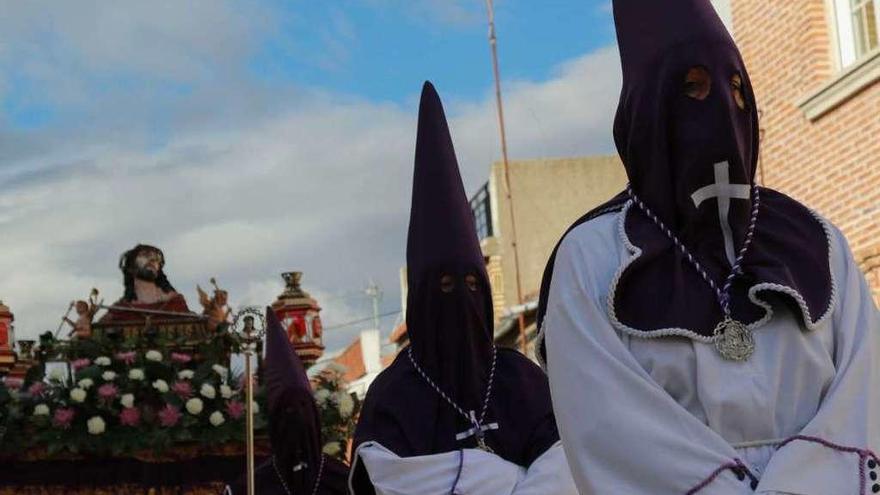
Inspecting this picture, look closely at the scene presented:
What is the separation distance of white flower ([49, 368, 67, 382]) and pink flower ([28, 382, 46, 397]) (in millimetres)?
101

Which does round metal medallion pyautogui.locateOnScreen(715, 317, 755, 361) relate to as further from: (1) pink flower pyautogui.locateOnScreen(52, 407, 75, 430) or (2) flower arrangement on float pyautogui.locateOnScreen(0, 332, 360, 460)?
(1) pink flower pyautogui.locateOnScreen(52, 407, 75, 430)

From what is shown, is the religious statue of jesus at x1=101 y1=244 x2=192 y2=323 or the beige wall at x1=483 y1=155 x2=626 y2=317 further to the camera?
the beige wall at x1=483 y1=155 x2=626 y2=317

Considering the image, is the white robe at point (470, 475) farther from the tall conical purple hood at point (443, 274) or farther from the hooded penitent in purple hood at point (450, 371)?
the tall conical purple hood at point (443, 274)

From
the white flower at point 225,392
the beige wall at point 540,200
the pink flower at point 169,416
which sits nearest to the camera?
the pink flower at point 169,416

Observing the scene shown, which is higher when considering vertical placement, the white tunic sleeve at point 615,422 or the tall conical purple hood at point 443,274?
the tall conical purple hood at point 443,274

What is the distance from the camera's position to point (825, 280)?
3.99 meters

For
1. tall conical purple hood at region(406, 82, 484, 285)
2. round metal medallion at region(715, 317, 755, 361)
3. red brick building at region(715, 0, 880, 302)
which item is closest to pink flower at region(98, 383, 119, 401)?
tall conical purple hood at region(406, 82, 484, 285)

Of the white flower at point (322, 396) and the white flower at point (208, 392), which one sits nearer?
the white flower at point (208, 392)

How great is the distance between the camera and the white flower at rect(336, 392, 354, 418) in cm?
1018

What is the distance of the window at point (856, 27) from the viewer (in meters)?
12.5

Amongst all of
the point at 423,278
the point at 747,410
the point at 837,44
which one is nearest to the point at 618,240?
the point at 747,410

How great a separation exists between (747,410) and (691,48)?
0.85 m

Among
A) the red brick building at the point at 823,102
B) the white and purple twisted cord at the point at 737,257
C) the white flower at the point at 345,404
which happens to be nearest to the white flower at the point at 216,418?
the white flower at the point at 345,404

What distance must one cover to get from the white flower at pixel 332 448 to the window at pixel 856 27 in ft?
16.4
